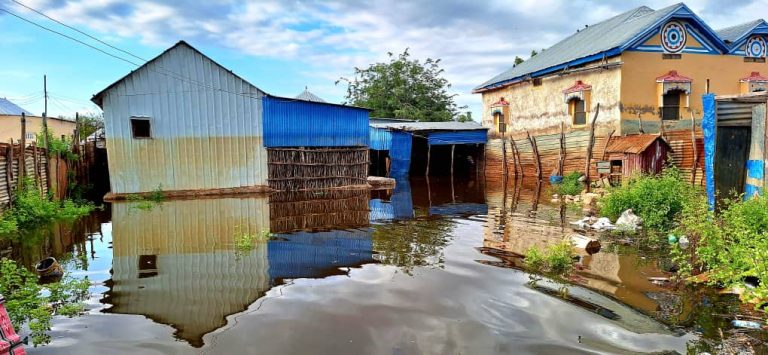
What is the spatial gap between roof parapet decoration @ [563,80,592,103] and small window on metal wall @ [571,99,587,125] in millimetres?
250

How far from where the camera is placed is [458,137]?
28.1m

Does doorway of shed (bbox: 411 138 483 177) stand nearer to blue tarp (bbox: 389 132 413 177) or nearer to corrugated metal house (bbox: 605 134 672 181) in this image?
blue tarp (bbox: 389 132 413 177)

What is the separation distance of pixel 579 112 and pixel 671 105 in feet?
11.5

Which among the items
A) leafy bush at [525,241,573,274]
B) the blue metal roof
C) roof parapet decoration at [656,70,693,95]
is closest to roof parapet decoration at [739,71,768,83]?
roof parapet decoration at [656,70,693,95]

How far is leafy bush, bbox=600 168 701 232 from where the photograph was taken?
988cm

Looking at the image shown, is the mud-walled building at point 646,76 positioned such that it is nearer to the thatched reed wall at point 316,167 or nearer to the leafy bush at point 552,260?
the thatched reed wall at point 316,167

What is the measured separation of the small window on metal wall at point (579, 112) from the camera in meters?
21.8

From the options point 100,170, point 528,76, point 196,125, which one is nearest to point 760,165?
point 196,125

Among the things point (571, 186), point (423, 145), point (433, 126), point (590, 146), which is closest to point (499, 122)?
point (433, 126)

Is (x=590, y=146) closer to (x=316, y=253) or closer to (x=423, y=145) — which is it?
(x=423, y=145)

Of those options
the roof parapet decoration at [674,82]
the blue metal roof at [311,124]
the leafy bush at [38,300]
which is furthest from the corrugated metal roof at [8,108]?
the roof parapet decoration at [674,82]

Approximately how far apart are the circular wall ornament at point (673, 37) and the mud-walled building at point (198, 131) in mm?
14402

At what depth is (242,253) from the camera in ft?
28.6

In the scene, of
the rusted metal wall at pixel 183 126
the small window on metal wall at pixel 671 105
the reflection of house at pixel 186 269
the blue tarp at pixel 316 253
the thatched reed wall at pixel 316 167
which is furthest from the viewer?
the small window on metal wall at pixel 671 105
